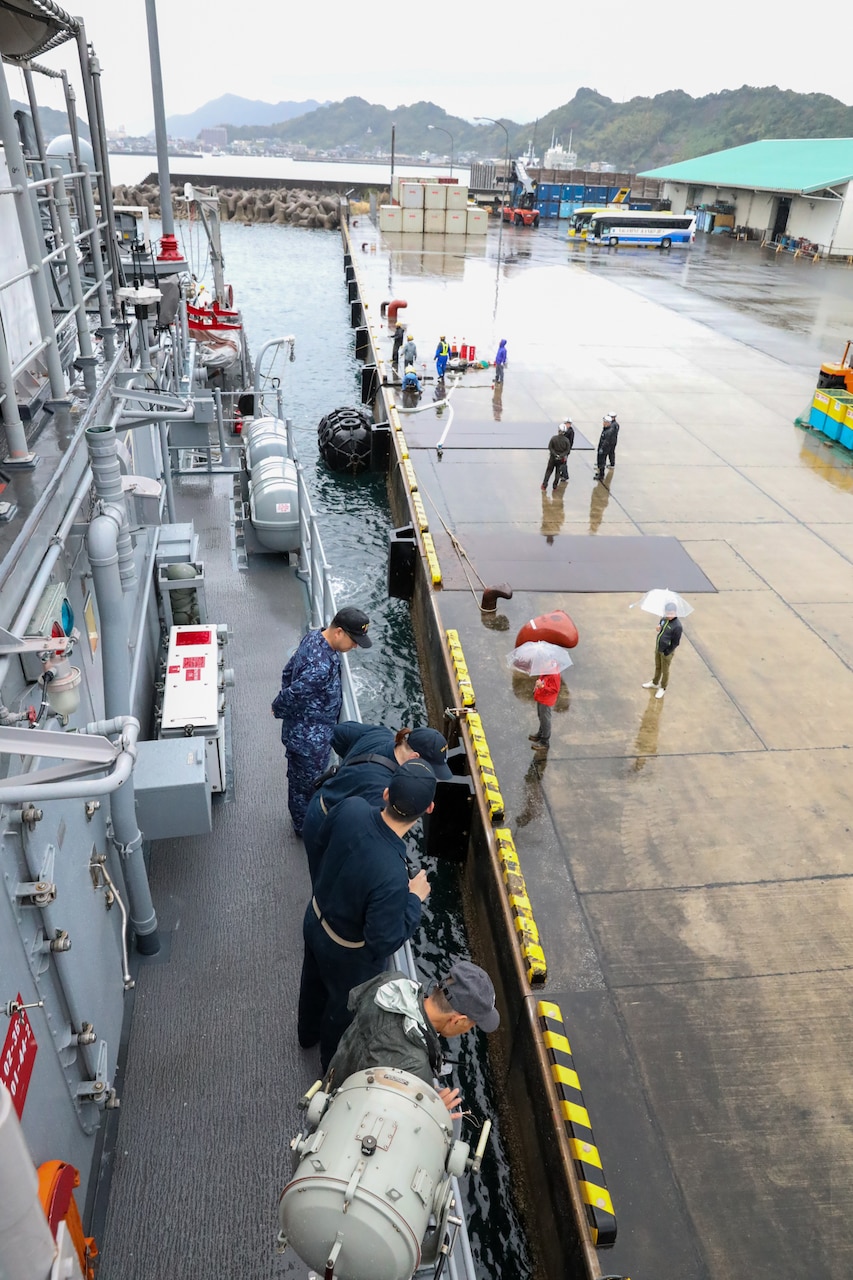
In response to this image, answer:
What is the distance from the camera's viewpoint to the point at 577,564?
50.0ft

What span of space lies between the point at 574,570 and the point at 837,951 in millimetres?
8299

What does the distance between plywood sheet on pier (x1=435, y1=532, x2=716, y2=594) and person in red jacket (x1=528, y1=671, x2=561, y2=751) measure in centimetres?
422

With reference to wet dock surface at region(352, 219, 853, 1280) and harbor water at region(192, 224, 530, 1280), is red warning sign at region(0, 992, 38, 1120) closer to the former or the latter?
harbor water at region(192, 224, 530, 1280)

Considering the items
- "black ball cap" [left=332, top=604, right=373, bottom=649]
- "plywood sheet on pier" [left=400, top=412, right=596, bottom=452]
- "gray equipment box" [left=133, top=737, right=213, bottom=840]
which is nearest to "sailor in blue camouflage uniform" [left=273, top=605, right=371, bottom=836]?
Result: "black ball cap" [left=332, top=604, right=373, bottom=649]

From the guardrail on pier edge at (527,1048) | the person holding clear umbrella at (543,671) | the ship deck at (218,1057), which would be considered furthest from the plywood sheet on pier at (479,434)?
the ship deck at (218,1057)

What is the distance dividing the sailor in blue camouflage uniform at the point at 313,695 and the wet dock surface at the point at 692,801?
2.91m

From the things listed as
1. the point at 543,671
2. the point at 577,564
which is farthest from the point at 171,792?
the point at 577,564

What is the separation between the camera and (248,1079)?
5.77 m

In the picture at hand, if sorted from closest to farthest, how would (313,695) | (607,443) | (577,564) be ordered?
(313,695)
(577,564)
(607,443)

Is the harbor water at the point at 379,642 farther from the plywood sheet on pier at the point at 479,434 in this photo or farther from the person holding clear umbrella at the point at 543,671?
the person holding clear umbrella at the point at 543,671

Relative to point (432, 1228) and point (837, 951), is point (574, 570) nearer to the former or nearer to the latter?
point (837, 951)

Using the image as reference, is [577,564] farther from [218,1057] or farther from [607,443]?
[218,1057]

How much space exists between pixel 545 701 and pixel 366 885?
235 inches

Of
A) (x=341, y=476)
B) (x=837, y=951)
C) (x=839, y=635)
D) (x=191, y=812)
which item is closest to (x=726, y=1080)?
(x=837, y=951)
